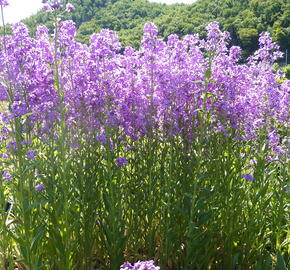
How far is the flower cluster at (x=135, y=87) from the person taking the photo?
3.72 meters

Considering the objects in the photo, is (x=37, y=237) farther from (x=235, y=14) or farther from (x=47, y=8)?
(x=235, y=14)

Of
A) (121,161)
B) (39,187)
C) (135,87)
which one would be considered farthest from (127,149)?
(39,187)

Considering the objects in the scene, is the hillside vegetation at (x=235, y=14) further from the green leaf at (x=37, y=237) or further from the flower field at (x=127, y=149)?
the green leaf at (x=37, y=237)

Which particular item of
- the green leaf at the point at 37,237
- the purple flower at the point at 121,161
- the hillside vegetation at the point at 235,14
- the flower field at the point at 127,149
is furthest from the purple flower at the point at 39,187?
the hillside vegetation at the point at 235,14

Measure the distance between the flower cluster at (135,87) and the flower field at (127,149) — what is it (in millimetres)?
13

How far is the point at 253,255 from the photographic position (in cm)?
435

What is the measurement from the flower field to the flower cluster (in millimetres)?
13

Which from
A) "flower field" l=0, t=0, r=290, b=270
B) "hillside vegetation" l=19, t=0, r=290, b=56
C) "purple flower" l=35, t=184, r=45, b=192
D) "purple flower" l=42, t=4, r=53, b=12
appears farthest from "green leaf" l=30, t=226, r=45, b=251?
"hillside vegetation" l=19, t=0, r=290, b=56

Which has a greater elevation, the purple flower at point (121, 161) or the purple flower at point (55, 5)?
the purple flower at point (55, 5)

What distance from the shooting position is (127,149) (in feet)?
14.1

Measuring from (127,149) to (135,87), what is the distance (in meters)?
0.72

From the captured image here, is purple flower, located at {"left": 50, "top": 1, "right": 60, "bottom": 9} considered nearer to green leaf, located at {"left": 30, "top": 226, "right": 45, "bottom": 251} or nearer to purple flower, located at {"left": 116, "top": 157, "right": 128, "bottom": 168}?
purple flower, located at {"left": 116, "top": 157, "right": 128, "bottom": 168}

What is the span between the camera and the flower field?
364 centimetres

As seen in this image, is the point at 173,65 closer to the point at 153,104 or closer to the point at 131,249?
the point at 153,104
